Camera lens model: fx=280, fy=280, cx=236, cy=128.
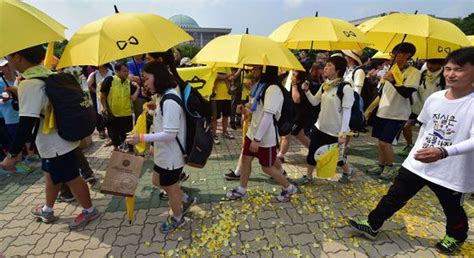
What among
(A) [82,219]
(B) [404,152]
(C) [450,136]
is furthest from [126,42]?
(B) [404,152]

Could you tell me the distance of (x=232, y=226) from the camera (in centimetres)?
322

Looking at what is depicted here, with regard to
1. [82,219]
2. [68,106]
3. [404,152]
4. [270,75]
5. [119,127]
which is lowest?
[404,152]

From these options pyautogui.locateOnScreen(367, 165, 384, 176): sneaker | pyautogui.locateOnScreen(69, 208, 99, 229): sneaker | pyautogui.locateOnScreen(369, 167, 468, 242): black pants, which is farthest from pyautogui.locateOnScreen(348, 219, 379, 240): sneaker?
pyautogui.locateOnScreen(69, 208, 99, 229): sneaker

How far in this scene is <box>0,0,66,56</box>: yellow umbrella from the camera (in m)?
2.13

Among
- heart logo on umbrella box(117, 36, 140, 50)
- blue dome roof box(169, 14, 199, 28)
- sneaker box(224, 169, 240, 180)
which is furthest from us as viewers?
blue dome roof box(169, 14, 199, 28)

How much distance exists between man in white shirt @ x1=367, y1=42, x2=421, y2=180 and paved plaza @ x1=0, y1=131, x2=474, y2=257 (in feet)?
1.70

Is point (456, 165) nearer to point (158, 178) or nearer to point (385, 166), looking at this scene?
point (385, 166)

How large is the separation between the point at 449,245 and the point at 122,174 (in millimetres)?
3274

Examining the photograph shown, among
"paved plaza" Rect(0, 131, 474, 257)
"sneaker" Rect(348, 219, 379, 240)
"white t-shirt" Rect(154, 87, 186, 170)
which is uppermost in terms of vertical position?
"white t-shirt" Rect(154, 87, 186, 170)

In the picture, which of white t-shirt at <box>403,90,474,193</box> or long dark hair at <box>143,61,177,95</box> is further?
long dark hair at <box>143,61,177,95</box>

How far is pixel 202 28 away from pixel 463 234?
242ft

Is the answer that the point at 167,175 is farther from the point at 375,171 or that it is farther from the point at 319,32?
the point at 375,171

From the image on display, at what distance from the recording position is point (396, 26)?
12.0 feet

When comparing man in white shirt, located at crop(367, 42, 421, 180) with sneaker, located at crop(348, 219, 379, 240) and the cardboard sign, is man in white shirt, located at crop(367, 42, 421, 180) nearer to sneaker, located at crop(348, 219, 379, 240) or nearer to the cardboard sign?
sneaker, located at crop(348, 219, 379, 240)
